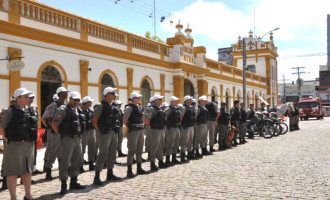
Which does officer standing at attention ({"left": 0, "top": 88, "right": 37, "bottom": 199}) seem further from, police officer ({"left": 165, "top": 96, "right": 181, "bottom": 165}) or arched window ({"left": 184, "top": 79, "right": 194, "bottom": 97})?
arched window ({"left": 184, "top": 79, "right": 194, "bottom": 97})

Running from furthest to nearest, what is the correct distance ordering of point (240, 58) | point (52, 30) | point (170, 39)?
point (240, 58) → point (170, 39) → point (52, 30)

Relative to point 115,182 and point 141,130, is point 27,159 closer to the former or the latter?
point 115,182

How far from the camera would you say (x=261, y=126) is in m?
17.9

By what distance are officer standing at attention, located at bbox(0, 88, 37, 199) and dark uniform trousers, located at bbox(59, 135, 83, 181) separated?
0.75 metres

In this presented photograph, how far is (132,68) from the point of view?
63.0 feet

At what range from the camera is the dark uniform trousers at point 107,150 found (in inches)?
292

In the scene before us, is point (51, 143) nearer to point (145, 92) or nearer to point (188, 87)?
point (145, 92)

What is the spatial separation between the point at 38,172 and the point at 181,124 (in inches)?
160

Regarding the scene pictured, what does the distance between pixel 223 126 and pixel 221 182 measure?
21.1 feet

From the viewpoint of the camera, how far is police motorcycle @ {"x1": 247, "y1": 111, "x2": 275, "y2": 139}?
57.4ft

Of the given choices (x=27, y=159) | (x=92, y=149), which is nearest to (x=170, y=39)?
(x=92, y=149)

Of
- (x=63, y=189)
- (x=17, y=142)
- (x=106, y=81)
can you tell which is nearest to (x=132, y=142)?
(x=63, y=189)

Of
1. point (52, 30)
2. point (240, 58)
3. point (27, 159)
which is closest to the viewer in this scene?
point (27, 159)

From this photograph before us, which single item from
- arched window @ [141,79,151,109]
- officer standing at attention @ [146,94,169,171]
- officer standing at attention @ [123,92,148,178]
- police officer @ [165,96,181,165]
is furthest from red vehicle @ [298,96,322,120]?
officer standing at attention @ [123,92,148,178]
